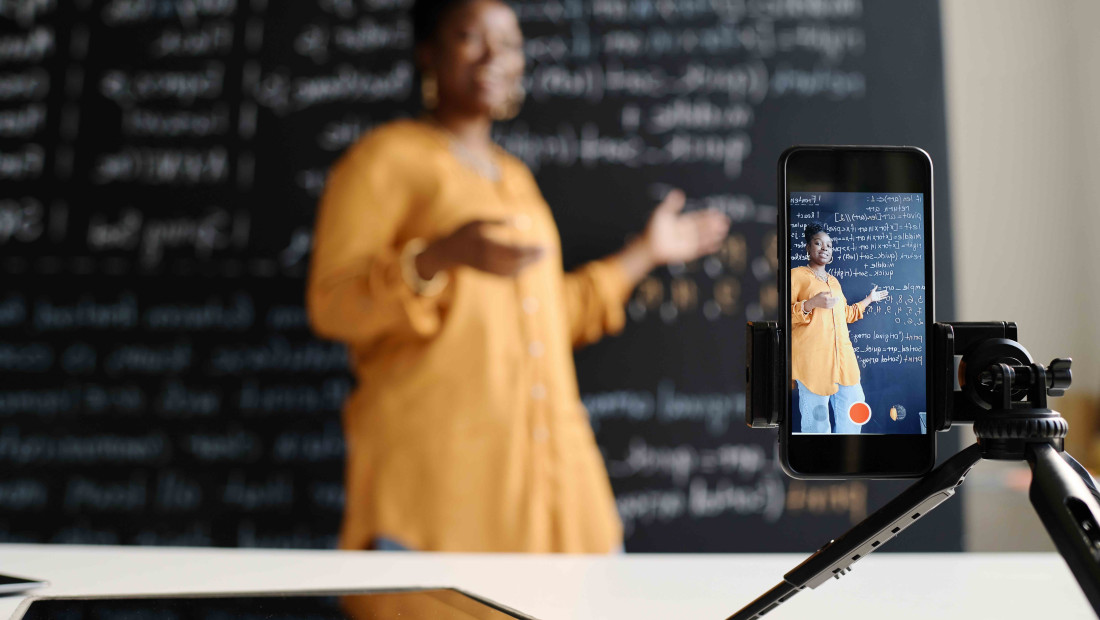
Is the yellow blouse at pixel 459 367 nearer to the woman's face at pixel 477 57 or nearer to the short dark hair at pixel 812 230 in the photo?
the woman's face at pixel 477 57

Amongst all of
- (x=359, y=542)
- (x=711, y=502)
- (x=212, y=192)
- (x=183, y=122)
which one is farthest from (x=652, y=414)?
(x=183, y=122)

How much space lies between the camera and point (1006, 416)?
0.35 metres

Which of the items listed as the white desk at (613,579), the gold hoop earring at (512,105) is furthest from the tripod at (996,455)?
the gold hoop earring at (512,105)

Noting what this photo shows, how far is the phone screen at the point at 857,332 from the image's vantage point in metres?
0.37

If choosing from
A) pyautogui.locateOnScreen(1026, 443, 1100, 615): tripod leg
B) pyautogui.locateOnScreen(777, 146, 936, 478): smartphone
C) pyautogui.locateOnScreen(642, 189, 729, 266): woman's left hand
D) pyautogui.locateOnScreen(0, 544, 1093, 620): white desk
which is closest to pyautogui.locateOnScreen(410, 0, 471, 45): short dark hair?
pyautogui.locateOnScreen(642, 189, 729, 266): woman's left hand

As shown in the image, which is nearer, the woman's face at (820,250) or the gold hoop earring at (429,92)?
the woman's face at (820,250)

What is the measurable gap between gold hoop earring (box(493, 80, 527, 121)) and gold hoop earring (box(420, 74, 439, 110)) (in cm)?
14

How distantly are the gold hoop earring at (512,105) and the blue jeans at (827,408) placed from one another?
4.63 feet

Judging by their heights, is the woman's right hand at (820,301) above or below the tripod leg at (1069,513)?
above

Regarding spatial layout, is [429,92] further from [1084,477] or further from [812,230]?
[1084,477]

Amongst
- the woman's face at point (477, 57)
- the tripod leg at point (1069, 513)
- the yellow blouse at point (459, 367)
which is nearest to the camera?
the tripod leg at point (1069, 513)

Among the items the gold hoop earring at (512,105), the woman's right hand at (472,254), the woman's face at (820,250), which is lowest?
the woman's face at (820,250)

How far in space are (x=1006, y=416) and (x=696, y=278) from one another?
1.30 m

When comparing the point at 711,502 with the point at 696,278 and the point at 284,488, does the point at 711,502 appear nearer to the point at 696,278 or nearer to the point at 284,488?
the point at 696,278
